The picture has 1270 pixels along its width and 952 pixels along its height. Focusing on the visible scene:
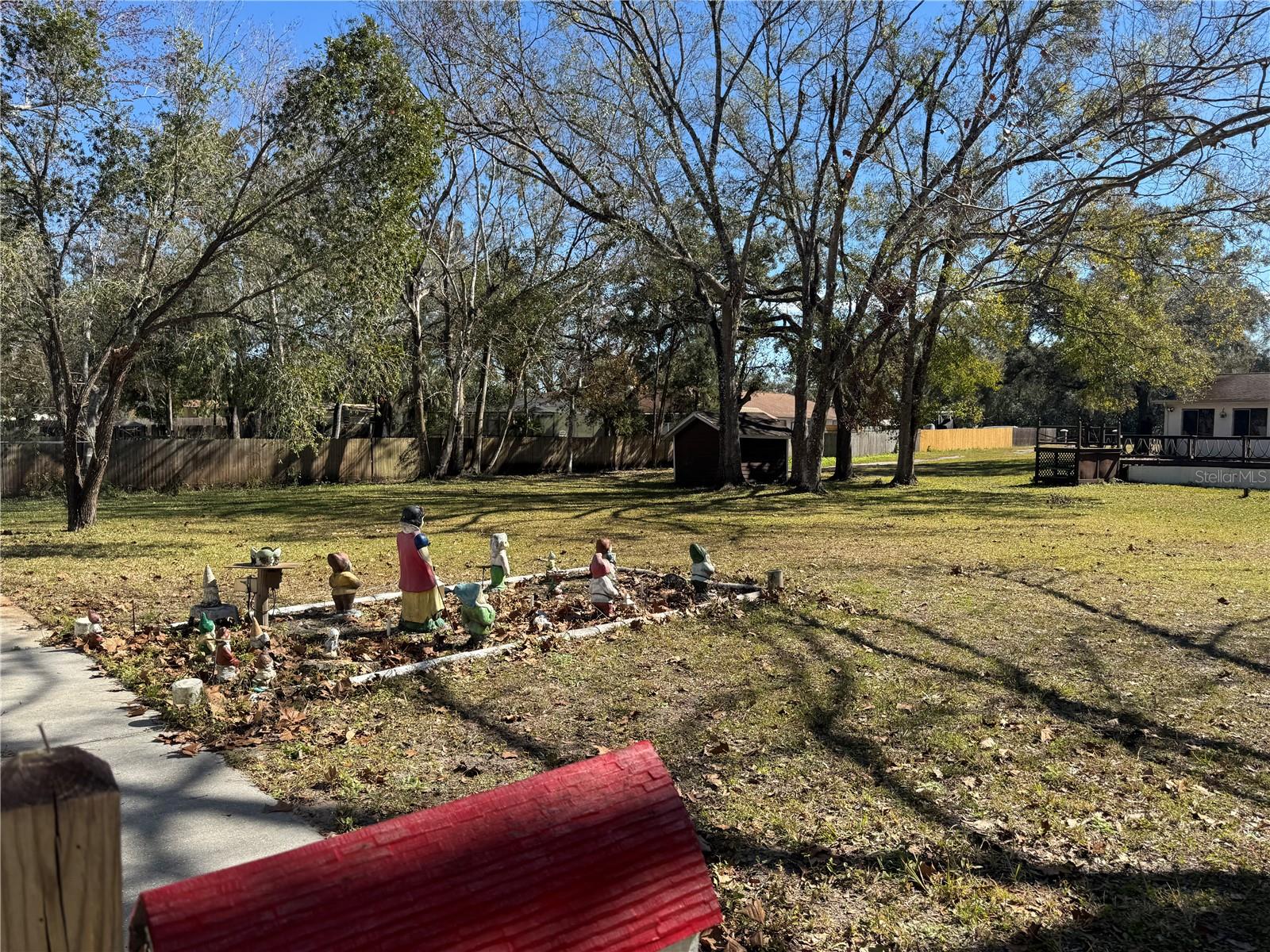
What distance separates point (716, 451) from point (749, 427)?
2.16 meters

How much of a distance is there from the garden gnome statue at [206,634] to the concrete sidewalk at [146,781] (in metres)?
0.69

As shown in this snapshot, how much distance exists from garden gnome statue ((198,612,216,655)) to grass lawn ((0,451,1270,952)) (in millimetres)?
467

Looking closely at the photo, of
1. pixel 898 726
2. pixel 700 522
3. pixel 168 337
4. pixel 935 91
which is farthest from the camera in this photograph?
pixel 168 337

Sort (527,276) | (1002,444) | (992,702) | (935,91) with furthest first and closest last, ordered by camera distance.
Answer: (1002,444) → (527,276) → (935,91) → (992,702)

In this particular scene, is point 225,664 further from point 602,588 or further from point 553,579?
point 553,579

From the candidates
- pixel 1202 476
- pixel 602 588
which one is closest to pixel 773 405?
pixel 1202 476

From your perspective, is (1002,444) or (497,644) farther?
(1002,444)

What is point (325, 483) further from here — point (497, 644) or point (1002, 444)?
point (1002, 444)

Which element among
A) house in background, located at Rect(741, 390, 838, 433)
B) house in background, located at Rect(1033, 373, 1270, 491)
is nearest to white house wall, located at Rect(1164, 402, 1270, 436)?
house in background, located at Rect(1033, 373, 1270, 491)

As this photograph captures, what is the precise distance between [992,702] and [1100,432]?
2658 centimetres

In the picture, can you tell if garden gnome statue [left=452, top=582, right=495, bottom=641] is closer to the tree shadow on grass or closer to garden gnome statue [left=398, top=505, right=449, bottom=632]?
garden gnome statue [left=398, top=505, right=449, bottom=632]

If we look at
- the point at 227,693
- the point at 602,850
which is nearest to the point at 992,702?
the point at 602,850

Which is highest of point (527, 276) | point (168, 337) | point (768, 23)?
point (768, 23)

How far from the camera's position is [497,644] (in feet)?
25.3
